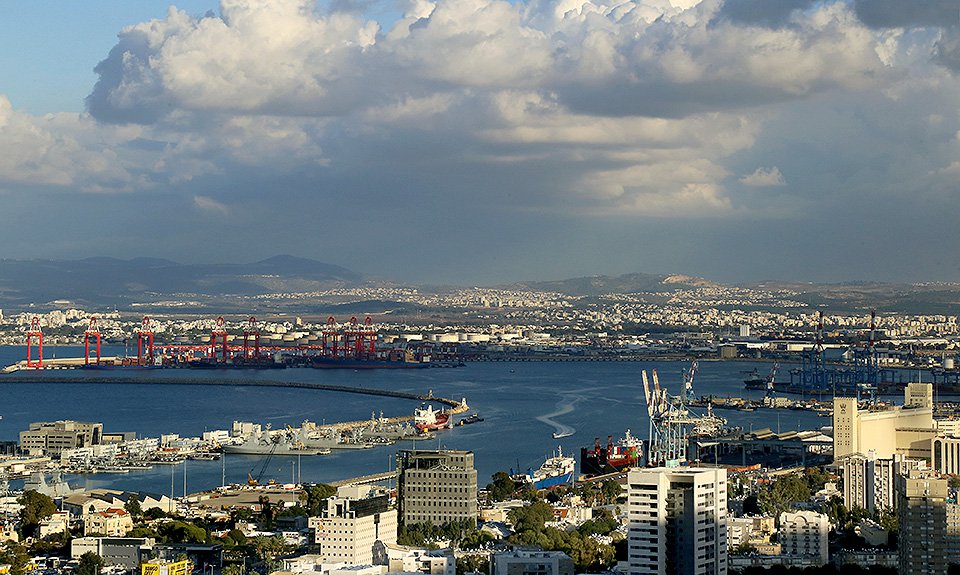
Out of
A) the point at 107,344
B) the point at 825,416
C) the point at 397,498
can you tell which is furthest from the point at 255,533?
the point at 107,344

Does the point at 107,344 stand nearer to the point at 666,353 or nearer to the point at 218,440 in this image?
the point at 666,353

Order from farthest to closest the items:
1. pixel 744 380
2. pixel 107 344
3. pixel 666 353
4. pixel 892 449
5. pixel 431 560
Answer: pixel 107 344 → pixel 666 353 → pixel 744 380 → pixel 892 449 → pixel 431 560

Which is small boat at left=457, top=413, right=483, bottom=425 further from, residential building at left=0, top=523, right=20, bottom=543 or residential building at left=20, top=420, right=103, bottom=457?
residential building at left=0, top=523, right=20, bottom=543

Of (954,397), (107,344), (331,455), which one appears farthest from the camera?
(107,344)

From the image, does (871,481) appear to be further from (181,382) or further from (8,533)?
(181,382)

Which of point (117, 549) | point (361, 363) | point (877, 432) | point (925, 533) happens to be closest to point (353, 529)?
point (117, 549)

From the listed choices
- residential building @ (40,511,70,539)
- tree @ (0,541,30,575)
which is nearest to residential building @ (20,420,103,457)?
residential building @ (40,511,70,539)

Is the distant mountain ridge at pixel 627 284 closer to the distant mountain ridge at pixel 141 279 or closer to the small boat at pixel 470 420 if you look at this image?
the distant mountain ridge at pixel 141 279
